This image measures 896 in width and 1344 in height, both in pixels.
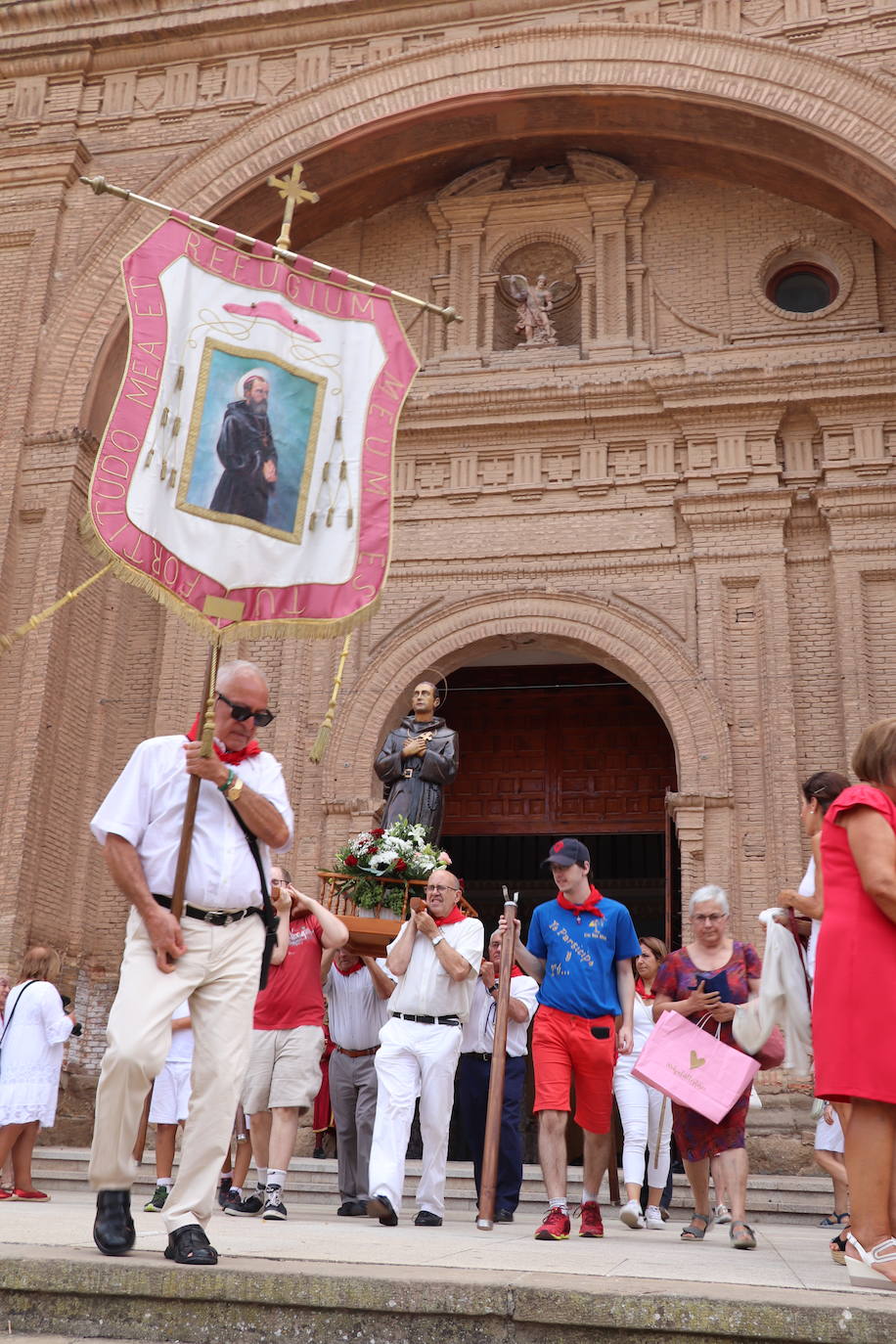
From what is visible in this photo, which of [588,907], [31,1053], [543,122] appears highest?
[543,122]

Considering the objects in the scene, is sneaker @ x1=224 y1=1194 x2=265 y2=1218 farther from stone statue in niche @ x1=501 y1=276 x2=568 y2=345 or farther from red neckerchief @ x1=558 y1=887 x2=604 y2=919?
stone statue in niche @ x1=501 y1=276 x2=568 y2=345

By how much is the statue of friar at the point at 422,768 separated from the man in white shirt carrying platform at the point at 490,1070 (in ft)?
7.61

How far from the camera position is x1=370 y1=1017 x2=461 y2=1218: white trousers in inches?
230

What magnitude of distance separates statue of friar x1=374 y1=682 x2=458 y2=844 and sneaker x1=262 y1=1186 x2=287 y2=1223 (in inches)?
142

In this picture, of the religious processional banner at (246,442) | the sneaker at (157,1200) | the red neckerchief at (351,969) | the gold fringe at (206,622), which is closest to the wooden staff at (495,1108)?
the red neckerchief at (351,969)

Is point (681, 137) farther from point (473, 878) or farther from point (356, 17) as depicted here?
point (473, 878)

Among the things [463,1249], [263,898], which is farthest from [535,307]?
[463,1249]

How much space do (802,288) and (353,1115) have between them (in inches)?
416

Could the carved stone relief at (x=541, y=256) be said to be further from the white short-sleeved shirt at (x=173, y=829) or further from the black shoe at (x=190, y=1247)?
the black shoe at (x=190, y=1247)

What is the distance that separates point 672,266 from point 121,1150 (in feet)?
41.0

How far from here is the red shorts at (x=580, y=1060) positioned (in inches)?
233

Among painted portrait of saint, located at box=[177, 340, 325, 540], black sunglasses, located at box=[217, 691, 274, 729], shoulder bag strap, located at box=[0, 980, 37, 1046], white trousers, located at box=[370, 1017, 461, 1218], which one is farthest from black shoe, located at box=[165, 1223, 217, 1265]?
shoulder bag strap, located at box=[0, 980, 37, 1046]

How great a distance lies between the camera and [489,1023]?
6988mm

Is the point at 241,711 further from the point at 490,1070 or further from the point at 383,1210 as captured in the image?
the point at 490,1070
